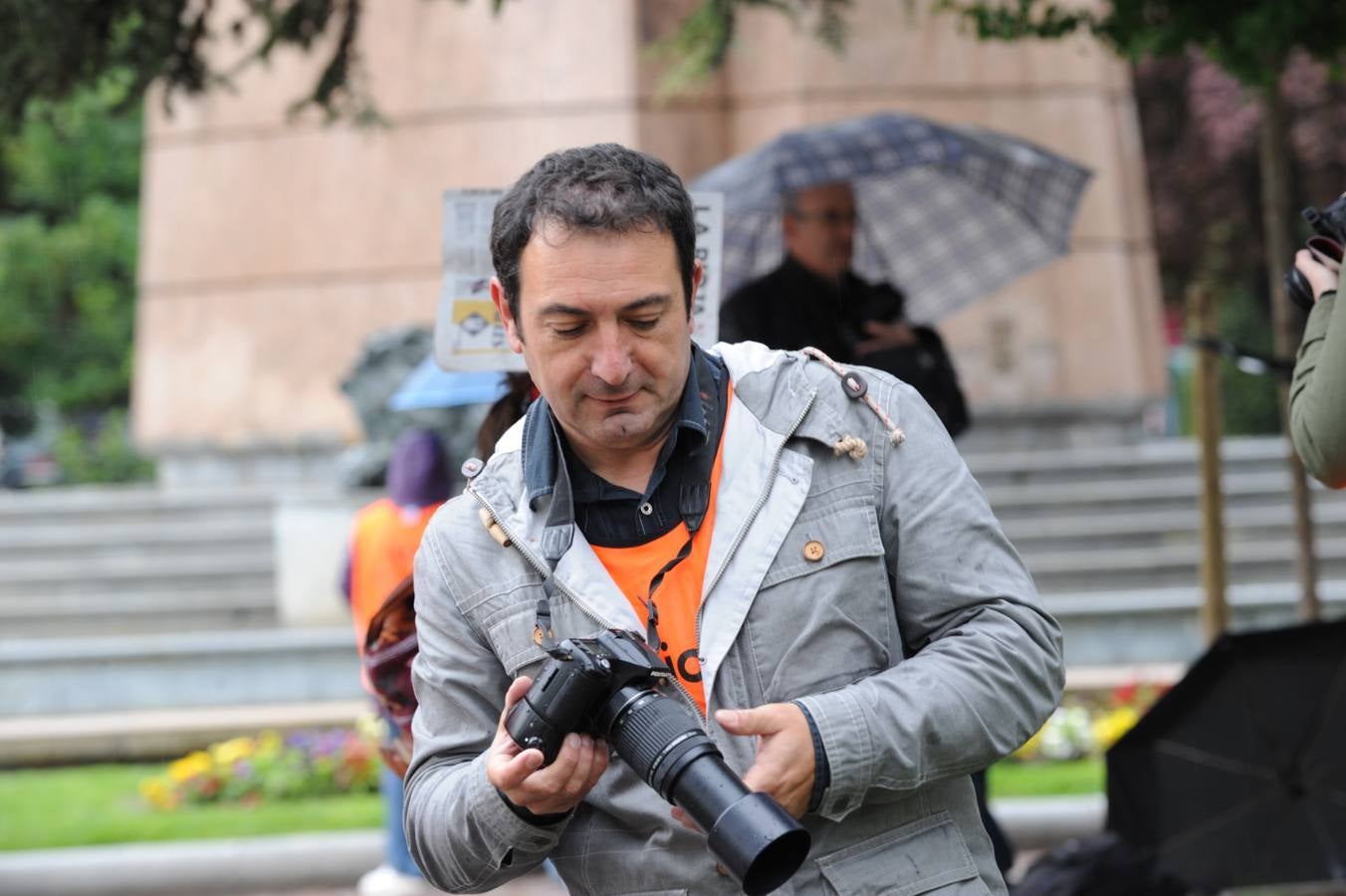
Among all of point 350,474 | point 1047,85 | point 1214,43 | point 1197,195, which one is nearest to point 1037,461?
point 1047,85

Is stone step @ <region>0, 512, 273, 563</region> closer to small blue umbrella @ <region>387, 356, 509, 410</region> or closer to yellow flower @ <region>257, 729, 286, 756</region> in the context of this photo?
yellow flower @ <region>257, 729, 286, 756</region>

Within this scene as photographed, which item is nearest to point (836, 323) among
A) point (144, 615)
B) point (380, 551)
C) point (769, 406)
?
point (769, 406)

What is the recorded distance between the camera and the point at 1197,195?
2580cm

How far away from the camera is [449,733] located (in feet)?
7.95

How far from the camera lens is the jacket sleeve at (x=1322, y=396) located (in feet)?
8.84

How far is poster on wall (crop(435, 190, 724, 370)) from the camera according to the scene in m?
3.73

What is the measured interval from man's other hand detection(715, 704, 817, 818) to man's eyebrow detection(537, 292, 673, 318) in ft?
1.83

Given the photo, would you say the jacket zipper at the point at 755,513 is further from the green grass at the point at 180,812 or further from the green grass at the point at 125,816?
the green grass at the point at 125,816

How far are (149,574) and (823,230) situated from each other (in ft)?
34.7

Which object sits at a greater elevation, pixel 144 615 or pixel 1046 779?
pixel 1046 779

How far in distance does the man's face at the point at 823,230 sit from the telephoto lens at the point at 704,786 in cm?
305

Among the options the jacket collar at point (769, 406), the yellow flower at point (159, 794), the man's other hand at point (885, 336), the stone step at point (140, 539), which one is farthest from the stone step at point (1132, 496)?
the jacket collar at point (769, 406)

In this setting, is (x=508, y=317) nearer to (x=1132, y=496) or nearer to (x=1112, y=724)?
(x=1112, y=724)

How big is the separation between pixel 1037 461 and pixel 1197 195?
1250 cm
